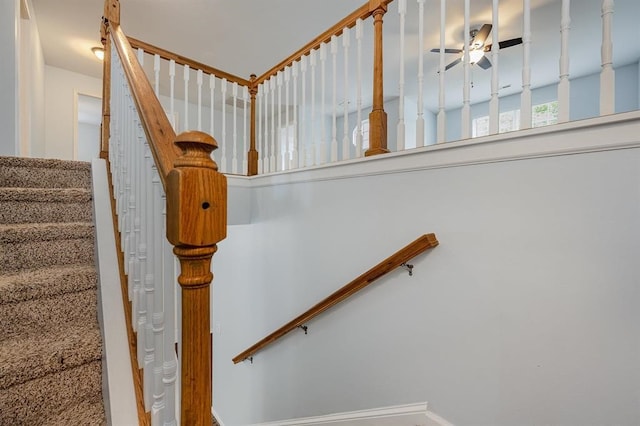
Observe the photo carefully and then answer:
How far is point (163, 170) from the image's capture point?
2.00ft

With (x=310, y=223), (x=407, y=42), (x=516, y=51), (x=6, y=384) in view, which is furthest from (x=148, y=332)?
(x=516, y=51)

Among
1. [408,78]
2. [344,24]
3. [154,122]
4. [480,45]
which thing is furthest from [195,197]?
[408,78]

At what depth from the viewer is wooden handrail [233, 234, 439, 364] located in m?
1.38

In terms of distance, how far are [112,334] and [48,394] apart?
202 millimetres

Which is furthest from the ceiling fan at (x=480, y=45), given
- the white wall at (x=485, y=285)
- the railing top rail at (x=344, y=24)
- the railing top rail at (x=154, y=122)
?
the railing top rail at (x=154, y=122)

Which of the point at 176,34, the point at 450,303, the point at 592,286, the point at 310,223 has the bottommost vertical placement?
the point at 450,303

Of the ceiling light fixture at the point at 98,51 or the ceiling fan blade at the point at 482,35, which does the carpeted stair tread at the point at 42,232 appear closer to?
the ceiling light fixture at the point at 98,51

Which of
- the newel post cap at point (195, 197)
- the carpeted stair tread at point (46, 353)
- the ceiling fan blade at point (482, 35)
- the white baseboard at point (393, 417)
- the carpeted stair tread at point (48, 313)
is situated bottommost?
the white baseboard at point (393, 417)

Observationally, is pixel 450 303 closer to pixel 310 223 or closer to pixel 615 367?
pixel 615 367

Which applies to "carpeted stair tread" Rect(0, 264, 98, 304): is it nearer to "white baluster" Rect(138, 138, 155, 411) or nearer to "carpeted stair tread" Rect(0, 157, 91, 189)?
"white baluster" Rect(138, 138, 155, 411)

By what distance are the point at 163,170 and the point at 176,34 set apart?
129 inches

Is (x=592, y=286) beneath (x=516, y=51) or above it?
beneath

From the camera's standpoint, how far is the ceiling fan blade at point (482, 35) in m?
2.57

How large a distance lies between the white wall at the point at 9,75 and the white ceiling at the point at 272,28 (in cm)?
74
